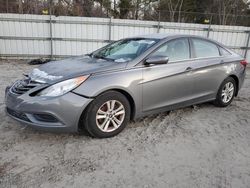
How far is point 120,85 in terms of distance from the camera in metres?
3.24

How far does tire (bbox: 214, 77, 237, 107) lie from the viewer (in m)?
4.67

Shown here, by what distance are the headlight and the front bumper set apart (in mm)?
60

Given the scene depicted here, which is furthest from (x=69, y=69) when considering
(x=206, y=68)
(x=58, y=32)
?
(x=58, y=32)

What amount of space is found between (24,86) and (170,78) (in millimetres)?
2068

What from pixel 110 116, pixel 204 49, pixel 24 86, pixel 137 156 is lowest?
pixel 137 156

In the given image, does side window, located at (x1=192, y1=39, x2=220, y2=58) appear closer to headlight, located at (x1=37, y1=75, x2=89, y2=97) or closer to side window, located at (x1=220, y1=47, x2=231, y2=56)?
side window, located at (x1=220, y1=47, x2=231, y2=56)

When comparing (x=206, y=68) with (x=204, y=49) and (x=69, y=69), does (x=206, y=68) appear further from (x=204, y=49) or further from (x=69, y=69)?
(x=69, y=69)

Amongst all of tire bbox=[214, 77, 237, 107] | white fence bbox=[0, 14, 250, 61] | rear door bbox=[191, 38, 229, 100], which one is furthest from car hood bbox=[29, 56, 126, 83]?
white fence bbox=[0, 14, 250, 61]

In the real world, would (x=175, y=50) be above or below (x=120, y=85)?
above

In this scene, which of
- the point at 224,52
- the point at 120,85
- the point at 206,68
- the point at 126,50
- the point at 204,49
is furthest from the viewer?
the point at 224,52

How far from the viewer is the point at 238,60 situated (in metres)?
4.88

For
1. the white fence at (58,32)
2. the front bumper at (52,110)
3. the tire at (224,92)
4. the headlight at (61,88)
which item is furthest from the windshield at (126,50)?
the white fence at (58,32)

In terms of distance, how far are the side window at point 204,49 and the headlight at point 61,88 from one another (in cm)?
223

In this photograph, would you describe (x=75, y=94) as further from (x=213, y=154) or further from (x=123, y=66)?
(x=213, y=154)
